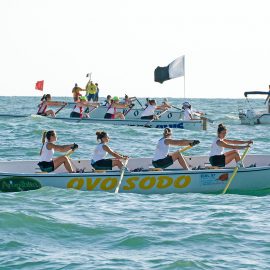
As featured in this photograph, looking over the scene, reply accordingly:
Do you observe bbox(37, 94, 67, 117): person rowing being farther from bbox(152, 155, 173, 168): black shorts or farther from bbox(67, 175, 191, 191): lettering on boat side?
bbox(67, 175, 191, 191): lettering on boat side

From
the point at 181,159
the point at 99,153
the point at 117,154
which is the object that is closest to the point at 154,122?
the point at 181,159

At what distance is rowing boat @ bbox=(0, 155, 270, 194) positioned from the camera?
18062mm

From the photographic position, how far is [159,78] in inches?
1766

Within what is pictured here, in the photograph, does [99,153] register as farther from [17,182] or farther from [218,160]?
[218,160]

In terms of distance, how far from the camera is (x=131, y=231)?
14.0m

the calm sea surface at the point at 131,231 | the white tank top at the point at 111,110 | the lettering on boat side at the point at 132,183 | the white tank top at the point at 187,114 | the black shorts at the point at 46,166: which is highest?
the white tank top at the point at 111,110

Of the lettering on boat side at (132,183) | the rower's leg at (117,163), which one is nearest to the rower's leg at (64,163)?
the lettering on boat side at (132,183)

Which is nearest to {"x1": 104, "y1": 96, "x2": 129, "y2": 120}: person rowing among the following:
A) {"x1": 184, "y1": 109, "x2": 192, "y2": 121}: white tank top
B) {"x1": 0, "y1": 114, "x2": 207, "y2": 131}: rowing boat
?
{"x1": 0, "y1": 114, "x2": 207, "y2": 131}: rowing boat

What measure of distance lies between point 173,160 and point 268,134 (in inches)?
794

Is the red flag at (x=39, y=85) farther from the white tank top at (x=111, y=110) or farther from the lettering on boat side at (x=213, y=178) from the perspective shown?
the lettering on boat side at (x=213, y=178)

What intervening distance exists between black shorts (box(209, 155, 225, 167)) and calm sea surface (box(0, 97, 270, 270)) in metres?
1.32

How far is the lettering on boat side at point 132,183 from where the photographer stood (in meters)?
18.5

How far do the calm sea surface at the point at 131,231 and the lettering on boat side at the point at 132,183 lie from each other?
29cm

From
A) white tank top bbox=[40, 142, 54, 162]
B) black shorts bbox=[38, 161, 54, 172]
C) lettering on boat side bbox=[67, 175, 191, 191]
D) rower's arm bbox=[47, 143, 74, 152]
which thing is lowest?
lettering on boat side bbox=[67, 175, 191, 191]
